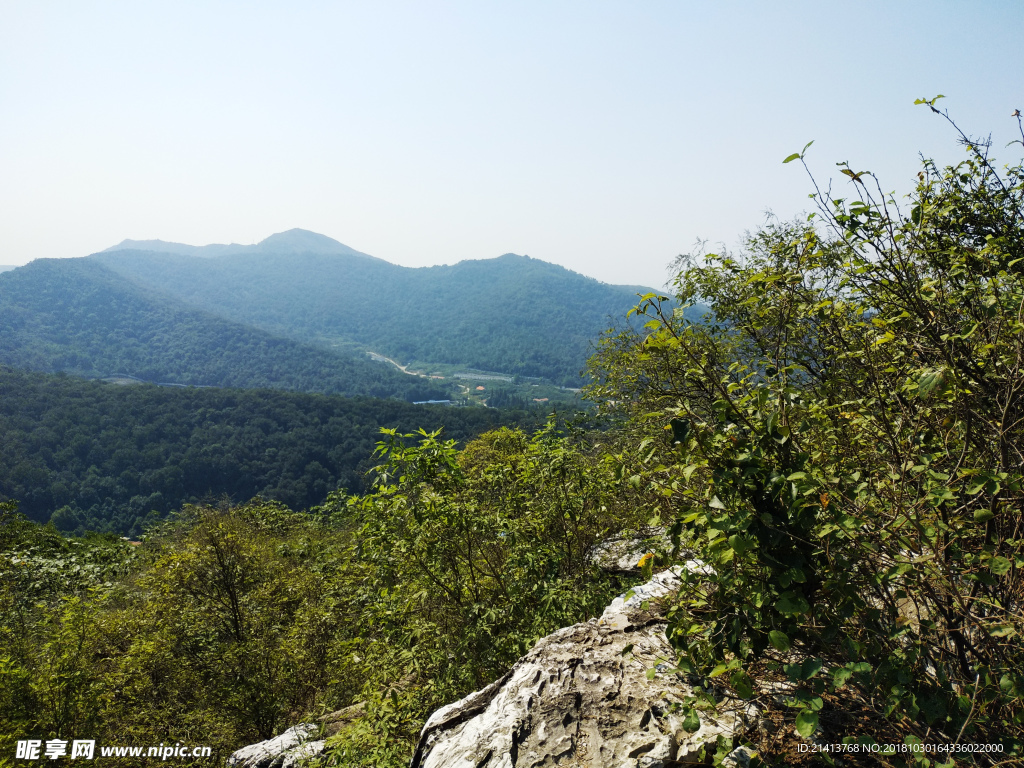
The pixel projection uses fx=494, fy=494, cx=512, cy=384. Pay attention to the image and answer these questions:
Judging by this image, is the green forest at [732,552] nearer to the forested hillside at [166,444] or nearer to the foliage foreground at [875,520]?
the foliage foreground at [875,520]

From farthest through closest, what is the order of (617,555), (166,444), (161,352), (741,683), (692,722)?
1. (161,352)
2. (166,444)
3. (617,555)
4. (692,722)
5. (741,683)

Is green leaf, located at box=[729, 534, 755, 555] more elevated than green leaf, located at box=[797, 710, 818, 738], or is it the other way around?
green leaf, located at box=[729, 534, 755, 555]

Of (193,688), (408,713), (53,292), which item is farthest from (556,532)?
(53,292)

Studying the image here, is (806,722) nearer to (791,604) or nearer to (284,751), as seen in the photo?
(791,604)

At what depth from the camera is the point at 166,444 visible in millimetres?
80500

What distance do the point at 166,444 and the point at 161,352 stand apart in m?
130

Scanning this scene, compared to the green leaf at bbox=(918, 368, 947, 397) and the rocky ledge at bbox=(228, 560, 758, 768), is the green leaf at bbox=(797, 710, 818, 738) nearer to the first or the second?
the rocky ledge at bbox=(228, 560, 758, 768)

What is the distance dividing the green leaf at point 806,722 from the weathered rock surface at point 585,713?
0.74 m

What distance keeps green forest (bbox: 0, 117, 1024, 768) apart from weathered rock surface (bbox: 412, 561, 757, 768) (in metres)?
0.25

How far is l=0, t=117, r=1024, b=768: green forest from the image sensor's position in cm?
199

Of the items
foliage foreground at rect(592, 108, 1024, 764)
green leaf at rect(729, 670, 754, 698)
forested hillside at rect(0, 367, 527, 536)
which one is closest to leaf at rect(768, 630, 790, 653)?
foliage foreground at rect(592, 108, 1024, 764)

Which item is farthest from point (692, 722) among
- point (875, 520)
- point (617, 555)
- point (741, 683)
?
point (617, 555)

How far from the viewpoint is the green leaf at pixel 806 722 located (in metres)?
1.73

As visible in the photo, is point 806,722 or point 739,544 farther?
point 739,544
